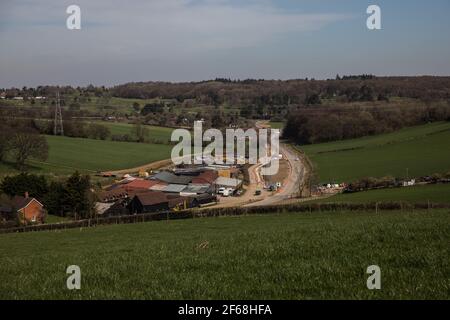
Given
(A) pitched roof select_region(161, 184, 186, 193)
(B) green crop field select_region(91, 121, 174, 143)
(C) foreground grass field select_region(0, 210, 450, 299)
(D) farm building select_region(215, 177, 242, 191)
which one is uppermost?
(C) foreground grass field select_region(0, 210, 450, 299)

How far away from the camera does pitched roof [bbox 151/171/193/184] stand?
208 ft

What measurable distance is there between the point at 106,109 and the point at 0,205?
10753cm

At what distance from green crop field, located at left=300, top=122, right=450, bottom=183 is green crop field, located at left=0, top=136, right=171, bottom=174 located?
2869cm

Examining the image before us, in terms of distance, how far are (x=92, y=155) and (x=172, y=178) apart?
22301 millimetres

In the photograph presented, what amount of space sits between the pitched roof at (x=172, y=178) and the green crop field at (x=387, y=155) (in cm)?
1709

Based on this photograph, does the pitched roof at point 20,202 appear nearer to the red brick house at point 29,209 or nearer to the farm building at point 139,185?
the red brick house at point 29,209

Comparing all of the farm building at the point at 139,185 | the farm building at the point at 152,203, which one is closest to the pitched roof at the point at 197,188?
the farm building at the point at 139,185

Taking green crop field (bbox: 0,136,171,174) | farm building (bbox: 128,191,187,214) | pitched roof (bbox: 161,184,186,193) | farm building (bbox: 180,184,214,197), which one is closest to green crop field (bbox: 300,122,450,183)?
farm building (bbox: 180,184,214,197)

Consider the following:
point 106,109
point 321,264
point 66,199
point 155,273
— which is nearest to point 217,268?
point 155,273

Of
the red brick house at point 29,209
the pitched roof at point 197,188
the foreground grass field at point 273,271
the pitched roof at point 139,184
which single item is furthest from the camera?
the pitched roof at point 139,184

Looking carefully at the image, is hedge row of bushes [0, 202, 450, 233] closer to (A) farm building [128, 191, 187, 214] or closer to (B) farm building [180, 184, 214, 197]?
(A) farm building [128, 191, 187, 214]

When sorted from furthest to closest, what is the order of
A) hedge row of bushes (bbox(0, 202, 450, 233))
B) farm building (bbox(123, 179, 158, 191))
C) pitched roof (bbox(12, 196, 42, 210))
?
farm building (bbox(123, 179, 158, 191)), pitched roof (bbox(12, 196, 42, 210)), hedge row of bushes (bbox(0, 202, 450, 233))

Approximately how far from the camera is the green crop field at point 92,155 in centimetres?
7038
